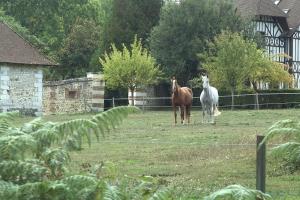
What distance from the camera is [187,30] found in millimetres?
46906

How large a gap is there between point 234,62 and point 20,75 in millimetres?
11962

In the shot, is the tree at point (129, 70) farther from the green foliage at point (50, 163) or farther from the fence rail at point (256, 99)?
the green foliage at point (50, 163)

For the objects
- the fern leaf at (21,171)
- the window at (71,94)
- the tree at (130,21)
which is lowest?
the fern leaf at (21,171)

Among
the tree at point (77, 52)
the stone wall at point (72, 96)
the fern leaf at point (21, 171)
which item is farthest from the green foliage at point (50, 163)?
the tree at point (77, 52)

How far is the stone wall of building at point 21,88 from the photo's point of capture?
125ft

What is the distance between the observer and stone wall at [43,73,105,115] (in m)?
41.8

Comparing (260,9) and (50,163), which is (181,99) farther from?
(260,9)

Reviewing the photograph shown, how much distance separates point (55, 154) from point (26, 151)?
209 mm

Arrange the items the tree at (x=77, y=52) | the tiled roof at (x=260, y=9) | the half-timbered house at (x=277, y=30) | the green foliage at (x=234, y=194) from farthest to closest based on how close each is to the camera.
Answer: the tree at (x=77, y=52) → the half-timbered house at (x=277, y=30) → the tiled roof at (x=260, y=9) → the green foliage at (x=234, y=194)

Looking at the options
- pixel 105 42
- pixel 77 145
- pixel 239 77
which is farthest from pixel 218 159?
pixel 105 42

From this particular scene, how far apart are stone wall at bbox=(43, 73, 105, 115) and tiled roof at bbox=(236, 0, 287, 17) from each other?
46.3ft

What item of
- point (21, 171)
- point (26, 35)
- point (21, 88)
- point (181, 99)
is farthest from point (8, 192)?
point (26, 35)

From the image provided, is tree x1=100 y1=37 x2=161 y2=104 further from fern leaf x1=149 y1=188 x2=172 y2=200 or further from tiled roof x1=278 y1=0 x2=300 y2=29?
fern leaf x1=149 y1=188 x2=172 y2=200

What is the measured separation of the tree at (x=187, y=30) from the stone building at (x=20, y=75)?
995 centimetres
